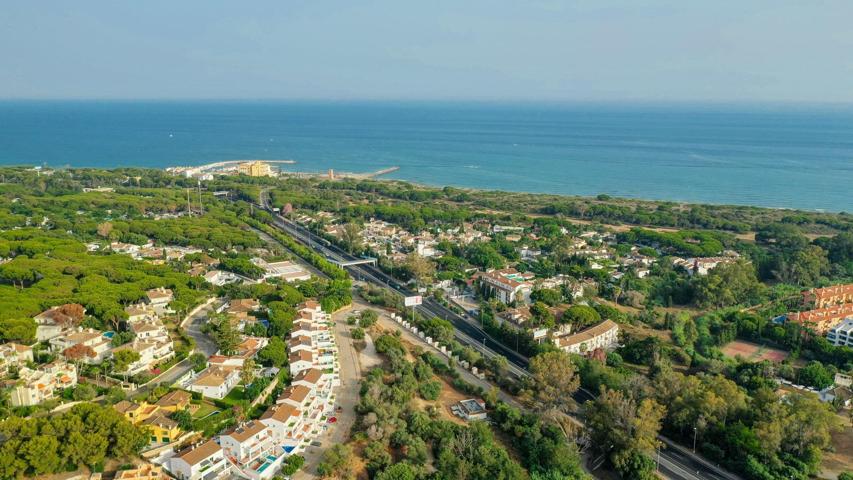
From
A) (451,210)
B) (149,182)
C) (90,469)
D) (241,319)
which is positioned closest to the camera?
(90,469)

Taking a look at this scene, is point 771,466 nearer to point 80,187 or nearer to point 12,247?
point 12,247

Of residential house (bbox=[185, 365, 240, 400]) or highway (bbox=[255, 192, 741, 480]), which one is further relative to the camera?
residential house (bbox=[185, 365, 240, 400])

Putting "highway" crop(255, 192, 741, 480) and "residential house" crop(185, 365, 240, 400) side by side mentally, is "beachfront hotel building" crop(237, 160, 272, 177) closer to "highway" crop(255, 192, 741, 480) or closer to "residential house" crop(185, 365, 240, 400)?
"highway" crop(255, 192, 741, 480)

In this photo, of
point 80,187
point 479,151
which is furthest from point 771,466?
point 479,151

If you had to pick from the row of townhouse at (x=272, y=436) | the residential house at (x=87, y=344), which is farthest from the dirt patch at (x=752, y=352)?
the residential house at (x=87, y=344)


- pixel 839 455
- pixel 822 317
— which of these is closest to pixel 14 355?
pixel 839 455

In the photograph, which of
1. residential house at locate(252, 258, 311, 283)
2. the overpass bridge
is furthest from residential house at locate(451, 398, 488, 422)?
the overpass bridge

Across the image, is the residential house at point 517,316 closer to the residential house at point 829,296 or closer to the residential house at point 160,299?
the residential house at point 829,296

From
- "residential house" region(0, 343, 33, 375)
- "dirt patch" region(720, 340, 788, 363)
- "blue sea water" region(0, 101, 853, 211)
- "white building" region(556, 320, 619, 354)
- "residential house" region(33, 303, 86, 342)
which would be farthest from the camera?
"blue sea water" region(0, 101, 853, 211)
